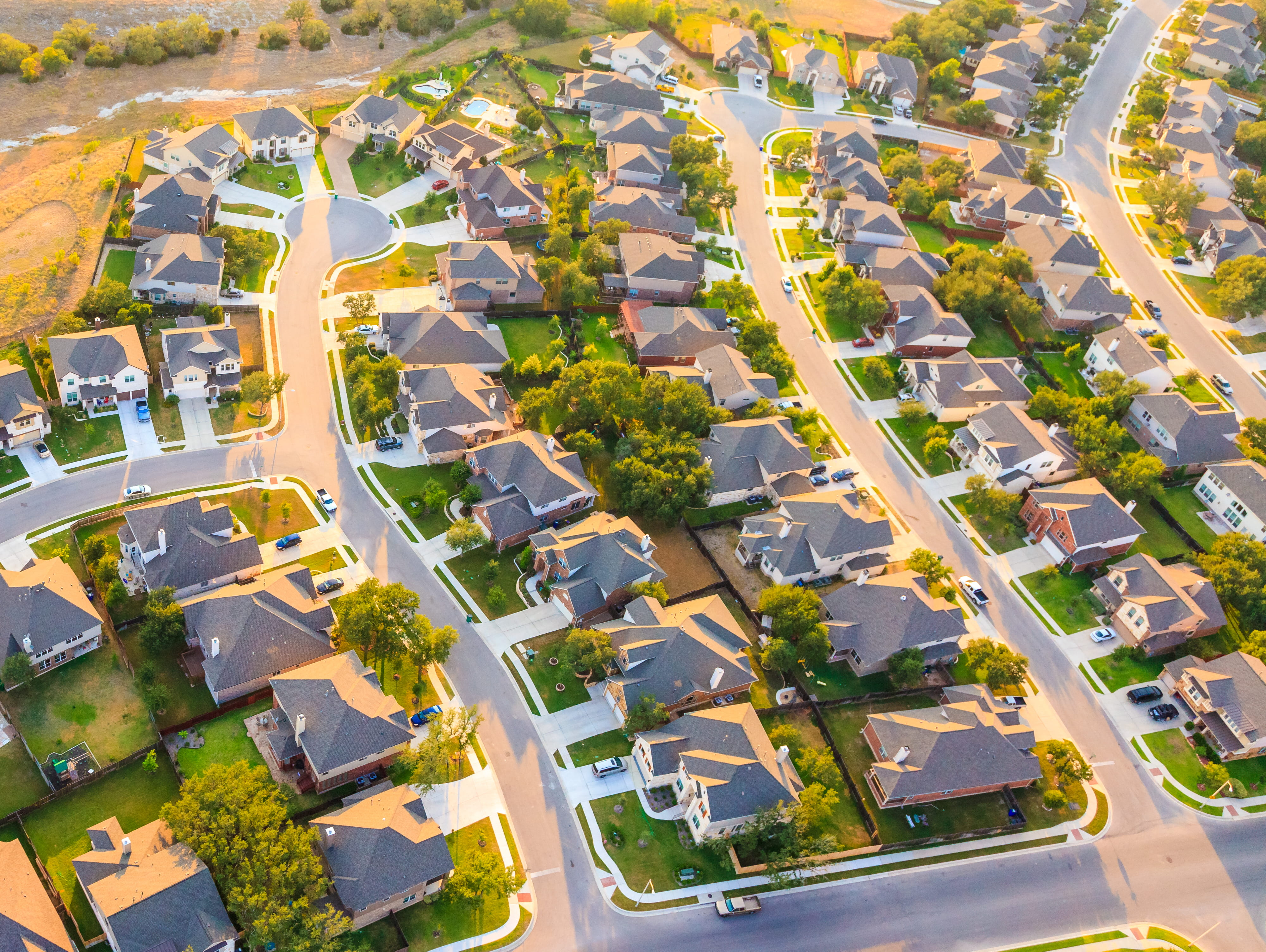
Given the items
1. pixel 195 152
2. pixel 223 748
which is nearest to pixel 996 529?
pixel 223 748

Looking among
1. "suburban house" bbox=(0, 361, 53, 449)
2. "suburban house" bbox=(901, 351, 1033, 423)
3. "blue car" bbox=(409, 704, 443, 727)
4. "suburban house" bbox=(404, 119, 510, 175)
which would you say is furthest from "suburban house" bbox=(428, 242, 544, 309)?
"blue car" bbox=(409, 704, 443, 727)

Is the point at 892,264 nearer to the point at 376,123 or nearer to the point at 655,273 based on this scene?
the point at 655,273

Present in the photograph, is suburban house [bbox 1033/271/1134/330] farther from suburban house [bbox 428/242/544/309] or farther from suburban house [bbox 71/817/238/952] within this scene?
suburban house [bbox 71/817/238/952]

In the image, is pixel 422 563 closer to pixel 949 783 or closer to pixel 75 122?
pixel 949 783

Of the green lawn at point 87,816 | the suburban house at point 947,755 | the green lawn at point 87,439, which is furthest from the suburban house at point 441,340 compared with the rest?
the suburban house at point 947,755

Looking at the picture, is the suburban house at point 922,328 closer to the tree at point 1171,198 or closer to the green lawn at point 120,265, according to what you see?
the tree at point 1171,198
